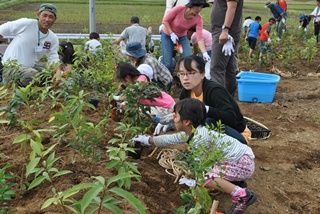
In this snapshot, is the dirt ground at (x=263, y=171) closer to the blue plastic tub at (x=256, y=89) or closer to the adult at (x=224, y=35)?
the blue plastic tub at (x=256, y=89)

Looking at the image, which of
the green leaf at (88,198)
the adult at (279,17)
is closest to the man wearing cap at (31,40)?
the green leaf at (88,198)

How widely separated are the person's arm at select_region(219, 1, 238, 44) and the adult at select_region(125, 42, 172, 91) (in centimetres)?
76

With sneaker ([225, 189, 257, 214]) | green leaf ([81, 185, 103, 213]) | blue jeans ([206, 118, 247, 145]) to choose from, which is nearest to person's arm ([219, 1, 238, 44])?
blue jeans ([206, 118, 247, 145])

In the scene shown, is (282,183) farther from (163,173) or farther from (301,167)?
(163,173)

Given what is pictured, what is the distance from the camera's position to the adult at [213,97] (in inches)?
120

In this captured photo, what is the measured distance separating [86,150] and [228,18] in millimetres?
2236

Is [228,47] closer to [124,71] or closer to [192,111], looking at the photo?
[124,71]

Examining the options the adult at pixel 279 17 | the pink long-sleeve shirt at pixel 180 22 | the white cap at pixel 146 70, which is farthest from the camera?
the adult at pixel 279 17

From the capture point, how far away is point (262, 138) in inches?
176

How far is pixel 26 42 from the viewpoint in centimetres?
499

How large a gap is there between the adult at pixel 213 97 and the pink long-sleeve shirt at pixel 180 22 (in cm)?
227

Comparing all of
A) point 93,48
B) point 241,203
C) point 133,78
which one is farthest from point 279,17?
point 241,203

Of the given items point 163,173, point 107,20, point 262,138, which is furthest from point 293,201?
point 107,20

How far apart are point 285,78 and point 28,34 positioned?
472cm
